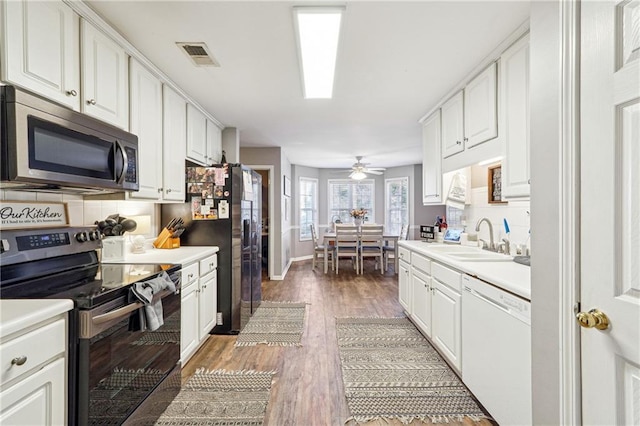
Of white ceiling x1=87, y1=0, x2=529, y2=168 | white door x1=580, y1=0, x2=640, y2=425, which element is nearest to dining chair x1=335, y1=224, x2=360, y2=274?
white ceiling x1=87, y1=0, x2=529, y2=168

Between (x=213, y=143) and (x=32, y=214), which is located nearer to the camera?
(x=32, y=214)

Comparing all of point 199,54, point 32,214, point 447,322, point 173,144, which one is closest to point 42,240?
point 32,214

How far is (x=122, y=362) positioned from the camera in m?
1.35

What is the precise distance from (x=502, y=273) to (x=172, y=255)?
2.32 meters

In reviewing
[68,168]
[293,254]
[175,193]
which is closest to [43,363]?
[68,168]

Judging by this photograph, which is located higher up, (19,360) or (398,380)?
(19,360)

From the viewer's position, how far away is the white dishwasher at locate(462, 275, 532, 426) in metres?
1.33

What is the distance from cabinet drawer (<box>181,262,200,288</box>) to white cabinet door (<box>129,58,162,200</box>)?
24.3 inches

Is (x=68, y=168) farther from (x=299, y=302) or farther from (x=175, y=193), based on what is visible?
(x=299, y=302)

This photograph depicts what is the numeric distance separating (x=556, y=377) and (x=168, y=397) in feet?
6.59

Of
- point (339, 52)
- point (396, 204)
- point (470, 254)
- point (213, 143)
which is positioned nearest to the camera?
point (339, 52)

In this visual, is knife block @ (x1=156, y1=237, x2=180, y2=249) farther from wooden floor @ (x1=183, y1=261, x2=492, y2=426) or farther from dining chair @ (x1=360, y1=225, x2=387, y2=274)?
dining chair @ (x1=360, y1=225, x2=387, y2=274)

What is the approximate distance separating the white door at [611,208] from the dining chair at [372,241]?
4705 mm

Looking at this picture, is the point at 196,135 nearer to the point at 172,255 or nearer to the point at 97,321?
the point at 172,255
